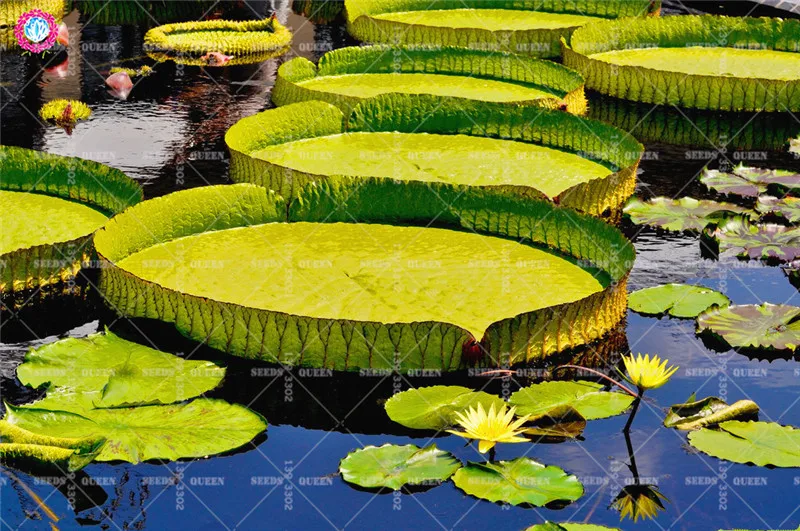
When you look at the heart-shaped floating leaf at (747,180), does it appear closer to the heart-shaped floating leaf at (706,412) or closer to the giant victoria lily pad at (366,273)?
the giant victoria lily pad at (366,273)

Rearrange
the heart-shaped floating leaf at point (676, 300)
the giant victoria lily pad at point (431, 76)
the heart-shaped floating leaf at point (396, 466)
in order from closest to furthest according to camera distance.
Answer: the heart-shaped floating leaf at point (396, 466)
the heart-shaped floating leaf at point (676, 300)
the giant victoria lily pad at point (431, 76)

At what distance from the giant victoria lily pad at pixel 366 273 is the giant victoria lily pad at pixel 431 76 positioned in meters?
2.76

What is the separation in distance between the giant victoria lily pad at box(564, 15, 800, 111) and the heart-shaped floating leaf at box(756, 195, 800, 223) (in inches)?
104

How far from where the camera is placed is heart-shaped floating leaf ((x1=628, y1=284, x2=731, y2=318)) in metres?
6.45

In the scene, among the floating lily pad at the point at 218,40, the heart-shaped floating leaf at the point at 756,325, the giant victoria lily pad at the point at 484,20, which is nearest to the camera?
the heart-shaped floating leaf at the point at 756,325

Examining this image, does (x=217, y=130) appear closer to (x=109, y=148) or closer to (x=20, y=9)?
(x=109, y=148)

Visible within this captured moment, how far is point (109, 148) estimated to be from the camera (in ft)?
29.4

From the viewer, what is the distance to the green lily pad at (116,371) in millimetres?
5230

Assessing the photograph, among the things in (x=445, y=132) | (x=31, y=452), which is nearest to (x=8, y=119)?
(x=445, y=132)

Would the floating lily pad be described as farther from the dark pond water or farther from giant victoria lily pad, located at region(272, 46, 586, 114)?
the dark pond water

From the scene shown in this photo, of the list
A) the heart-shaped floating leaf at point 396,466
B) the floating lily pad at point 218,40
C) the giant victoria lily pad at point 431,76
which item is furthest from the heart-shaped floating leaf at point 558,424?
the floating lily pad at point 218,40

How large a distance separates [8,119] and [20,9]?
12.5 feet

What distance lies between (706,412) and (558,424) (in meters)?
0.63

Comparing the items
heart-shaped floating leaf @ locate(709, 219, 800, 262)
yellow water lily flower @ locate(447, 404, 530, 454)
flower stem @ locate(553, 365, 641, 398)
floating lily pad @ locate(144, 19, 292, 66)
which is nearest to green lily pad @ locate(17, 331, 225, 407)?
yellow water lily flower @ locate(447, 404, 530, 454)
